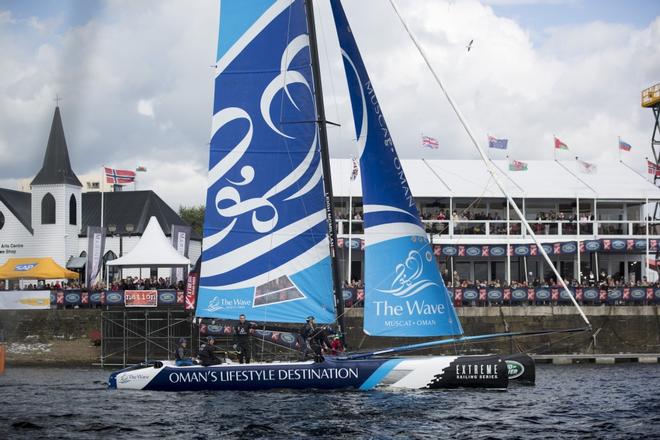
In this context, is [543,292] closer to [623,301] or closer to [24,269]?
[623,301]

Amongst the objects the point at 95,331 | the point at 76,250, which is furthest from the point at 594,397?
the point at 76,250

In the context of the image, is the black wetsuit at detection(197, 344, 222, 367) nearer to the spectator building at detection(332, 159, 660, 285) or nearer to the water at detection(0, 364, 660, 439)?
the water at detection(0, 364, 660, 439)

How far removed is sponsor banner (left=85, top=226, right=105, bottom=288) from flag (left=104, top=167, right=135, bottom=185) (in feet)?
19.2

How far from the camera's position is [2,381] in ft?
132

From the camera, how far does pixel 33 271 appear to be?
2242 inches

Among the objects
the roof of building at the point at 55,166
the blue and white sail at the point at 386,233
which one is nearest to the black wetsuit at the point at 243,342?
the blue and white sail at the point at 386,233

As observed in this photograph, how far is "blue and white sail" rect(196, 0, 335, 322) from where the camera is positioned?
32.7 metres

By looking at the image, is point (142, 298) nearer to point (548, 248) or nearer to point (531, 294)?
point (531, 294)

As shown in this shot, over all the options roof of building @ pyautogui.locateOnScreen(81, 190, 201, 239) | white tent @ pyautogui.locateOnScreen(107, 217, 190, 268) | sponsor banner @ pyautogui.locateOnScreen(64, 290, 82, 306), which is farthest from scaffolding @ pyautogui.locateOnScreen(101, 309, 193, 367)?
roof of building @ pyautogui.locateOnScreen(81, 190, 201, 239)

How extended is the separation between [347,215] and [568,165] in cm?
1605

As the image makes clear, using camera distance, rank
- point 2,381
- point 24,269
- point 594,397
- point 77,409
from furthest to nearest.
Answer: point 24,269, point 2,381, point 594,397, point 77,409

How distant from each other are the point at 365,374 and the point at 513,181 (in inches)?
1457

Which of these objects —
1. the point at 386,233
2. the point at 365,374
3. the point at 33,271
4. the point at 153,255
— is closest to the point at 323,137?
the point at 386,233

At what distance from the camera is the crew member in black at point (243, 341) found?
32.2m
